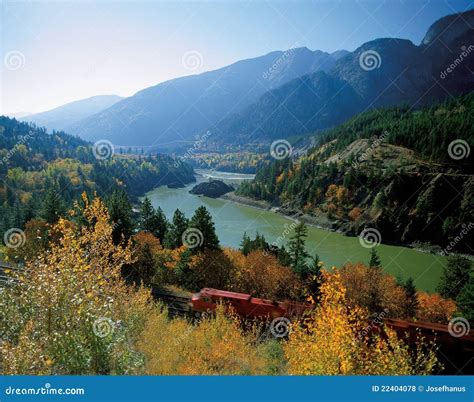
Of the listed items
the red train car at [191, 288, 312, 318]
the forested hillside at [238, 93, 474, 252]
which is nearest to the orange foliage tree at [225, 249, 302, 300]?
the red train car at [191, 288, 312, 318]

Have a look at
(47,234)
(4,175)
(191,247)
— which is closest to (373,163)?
(191,247)

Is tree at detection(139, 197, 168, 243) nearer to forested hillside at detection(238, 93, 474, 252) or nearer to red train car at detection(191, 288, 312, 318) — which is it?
red train car at detection(191, 288, 312, 318)

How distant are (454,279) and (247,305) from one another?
98.5 feet

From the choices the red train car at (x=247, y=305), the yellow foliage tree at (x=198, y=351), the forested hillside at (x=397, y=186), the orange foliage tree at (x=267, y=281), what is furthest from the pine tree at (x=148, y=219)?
the forested hillside at (x=397, y=186)

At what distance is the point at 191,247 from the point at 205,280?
3327 mm

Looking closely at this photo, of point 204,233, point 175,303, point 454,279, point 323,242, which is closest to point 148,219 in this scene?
point 204,233

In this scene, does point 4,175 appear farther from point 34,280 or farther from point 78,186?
point 34,280

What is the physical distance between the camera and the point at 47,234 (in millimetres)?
32781

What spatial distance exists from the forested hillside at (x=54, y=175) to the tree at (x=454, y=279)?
145 ft

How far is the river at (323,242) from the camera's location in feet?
173

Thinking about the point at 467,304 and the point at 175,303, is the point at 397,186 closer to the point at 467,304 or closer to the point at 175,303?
the point at 467,304

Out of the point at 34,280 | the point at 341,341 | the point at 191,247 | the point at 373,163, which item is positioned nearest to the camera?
the point at 34,280

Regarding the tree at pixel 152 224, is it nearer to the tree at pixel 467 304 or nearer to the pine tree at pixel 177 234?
the pine tree at pixel 177 234

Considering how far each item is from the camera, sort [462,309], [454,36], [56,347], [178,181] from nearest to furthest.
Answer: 1. [56,347]
2. [462,309]
3. [178,181]
4. [454,36]
